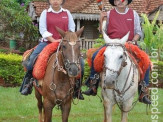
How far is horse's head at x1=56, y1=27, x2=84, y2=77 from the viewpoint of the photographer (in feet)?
18.6

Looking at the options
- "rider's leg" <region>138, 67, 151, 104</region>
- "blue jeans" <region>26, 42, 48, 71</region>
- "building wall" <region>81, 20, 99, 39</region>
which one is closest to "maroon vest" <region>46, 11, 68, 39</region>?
"blue jeans" <region>26, 42, 48, 71</region>

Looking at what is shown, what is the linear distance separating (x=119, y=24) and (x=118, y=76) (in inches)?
51.6

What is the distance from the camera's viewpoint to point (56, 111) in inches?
396

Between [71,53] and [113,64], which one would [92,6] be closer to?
[71,53]

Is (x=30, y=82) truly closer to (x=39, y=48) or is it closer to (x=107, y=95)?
(x=39, y=48)

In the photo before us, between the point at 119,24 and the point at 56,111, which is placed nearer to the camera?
the point at 119,24

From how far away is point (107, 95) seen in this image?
6344 mm

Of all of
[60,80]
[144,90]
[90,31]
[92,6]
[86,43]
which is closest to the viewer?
[60,80]

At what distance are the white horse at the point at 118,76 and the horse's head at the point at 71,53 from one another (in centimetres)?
45

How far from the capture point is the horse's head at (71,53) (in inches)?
223

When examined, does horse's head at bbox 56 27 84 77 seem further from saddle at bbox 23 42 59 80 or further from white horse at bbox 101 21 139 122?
saddle at bbox 23 42 59 80

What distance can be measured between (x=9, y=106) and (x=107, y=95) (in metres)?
4.80

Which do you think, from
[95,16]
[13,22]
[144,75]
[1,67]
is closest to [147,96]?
[144,75]

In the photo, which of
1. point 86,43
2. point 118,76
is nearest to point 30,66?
point 118,76
